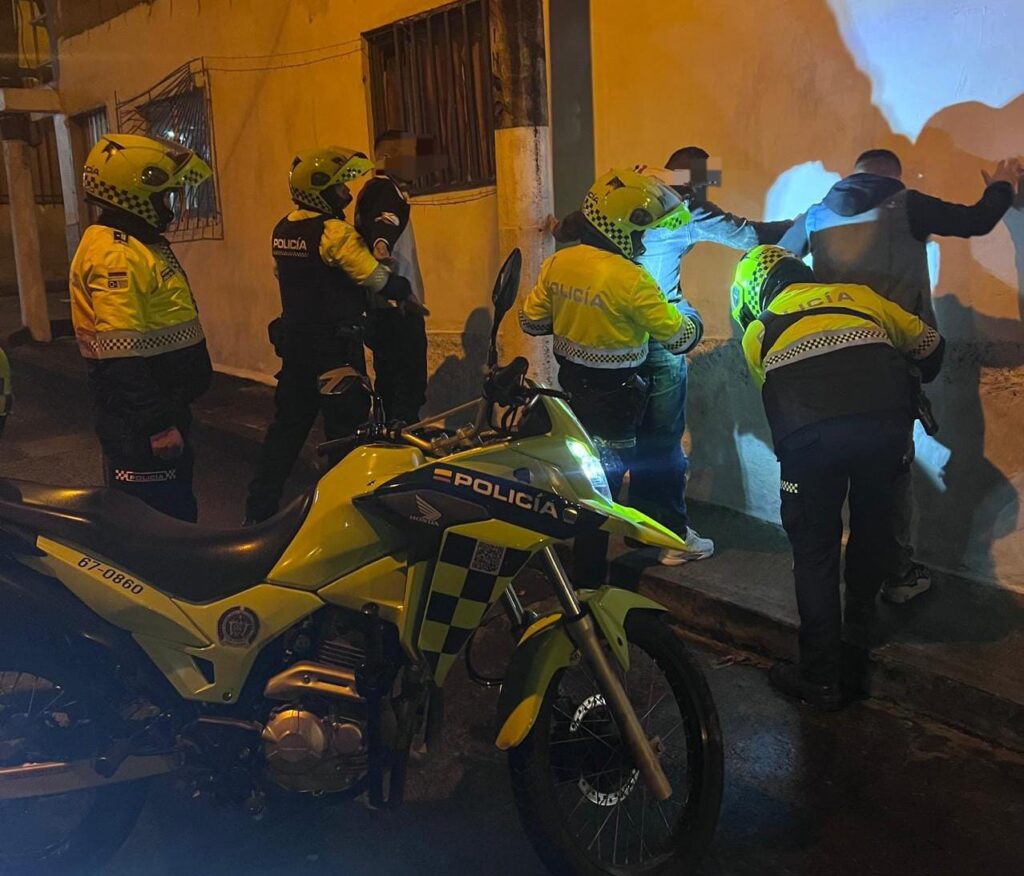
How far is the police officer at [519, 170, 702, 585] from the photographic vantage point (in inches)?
157

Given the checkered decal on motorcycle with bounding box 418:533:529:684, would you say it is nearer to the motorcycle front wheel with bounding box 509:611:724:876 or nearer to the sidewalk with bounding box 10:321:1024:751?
the motorcycle front wheel with bounding box 509:611:724:876

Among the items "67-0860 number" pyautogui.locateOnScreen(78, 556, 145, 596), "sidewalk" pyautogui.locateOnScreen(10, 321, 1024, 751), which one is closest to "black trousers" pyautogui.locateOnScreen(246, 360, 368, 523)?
"sidewalk" pyautogui.locateOnScreen(10, 321, 1024, 751)

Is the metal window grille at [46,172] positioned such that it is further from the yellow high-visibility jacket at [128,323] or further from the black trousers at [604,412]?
the black trousers at [604,412]

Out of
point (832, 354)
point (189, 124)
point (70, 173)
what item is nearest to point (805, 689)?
point (832, 354)

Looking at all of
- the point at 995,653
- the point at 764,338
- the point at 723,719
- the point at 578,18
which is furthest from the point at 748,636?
the point at 578,18

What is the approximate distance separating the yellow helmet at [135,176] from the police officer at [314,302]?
1.22 meters

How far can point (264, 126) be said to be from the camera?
8.78 m

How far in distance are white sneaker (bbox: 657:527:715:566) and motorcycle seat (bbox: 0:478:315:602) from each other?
249 cm

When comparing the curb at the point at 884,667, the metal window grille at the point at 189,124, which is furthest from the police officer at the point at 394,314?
the metal window grille at the point at 189,124

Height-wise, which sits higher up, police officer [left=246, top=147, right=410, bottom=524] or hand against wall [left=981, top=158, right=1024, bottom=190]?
hand against wall [left=981, top=158, right=1024, bottom=190]

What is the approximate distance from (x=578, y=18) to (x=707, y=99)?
1124 millimetres

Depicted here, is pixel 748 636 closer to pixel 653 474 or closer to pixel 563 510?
→ pixel 653 474

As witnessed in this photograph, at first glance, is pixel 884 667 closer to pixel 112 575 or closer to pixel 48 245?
pixel 112 575

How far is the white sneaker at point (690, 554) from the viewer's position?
451cm
